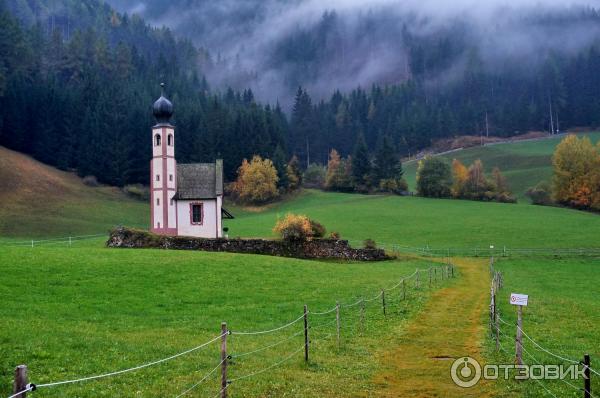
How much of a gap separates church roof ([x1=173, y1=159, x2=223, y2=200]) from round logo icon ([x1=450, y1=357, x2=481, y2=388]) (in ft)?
147

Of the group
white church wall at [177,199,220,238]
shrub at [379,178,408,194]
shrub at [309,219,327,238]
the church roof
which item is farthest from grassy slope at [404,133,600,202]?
white church wall at [177,199,220,238]

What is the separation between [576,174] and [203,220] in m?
64.5

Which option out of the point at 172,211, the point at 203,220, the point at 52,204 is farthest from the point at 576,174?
→ the point at 52,204

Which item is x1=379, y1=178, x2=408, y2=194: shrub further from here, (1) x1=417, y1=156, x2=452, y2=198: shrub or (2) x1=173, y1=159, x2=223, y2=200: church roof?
(2) x1=173, y1=159, x2=223, y2=200: church roof

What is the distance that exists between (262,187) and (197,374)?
3275 inches

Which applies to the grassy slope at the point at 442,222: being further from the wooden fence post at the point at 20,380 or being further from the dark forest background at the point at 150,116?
the wooden fence post at the point at 20,380

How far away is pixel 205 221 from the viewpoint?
193 feet

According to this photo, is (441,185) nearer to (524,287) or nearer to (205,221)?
(205,221)

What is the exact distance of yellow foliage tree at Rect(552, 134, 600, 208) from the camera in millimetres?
89669

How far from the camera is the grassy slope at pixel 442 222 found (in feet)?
214

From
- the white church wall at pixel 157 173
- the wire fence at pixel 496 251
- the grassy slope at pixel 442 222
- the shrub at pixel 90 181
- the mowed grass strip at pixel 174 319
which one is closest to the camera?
the mowed grass strip at pixel 174 319

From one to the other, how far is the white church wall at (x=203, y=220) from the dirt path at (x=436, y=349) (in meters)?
32.8

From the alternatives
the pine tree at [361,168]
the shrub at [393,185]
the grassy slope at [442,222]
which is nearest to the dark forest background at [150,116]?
the pine tree at [361,168]

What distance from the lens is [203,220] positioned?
58719 millimetres
